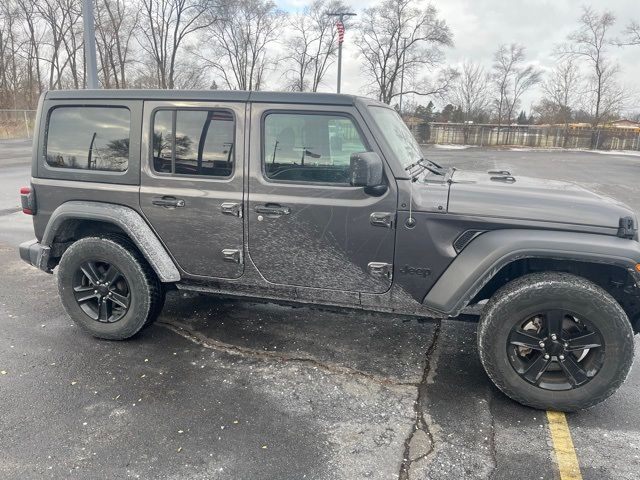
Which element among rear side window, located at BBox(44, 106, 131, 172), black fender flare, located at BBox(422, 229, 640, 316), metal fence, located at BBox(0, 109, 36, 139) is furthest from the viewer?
metal fence, located at BBox(0, 109, 36, 139)

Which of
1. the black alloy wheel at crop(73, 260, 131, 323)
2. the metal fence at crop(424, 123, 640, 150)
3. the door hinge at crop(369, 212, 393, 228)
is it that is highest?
the metal fence at crop(424, 123, 640, 150)

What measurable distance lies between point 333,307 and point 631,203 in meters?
10.5

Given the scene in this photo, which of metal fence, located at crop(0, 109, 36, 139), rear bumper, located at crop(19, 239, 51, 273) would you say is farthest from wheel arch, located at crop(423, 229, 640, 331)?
metal fence, located at crop(0, 109, 36, 139)

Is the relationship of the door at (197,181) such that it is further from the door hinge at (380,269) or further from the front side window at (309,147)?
the door hinge at (380,269)

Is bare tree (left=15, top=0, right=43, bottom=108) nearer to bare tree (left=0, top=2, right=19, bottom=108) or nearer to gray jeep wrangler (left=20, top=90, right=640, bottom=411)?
bare tree (left=0, top=2, right=19, bottom=108)

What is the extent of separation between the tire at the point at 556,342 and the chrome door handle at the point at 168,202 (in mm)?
2331

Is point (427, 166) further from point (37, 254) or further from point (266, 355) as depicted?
point (37, 254)

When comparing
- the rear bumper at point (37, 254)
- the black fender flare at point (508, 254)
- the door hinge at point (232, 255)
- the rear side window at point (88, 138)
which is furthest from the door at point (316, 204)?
the rear bumper at point (37, 254)

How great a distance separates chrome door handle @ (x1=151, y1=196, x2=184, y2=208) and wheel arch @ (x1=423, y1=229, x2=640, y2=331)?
195cm

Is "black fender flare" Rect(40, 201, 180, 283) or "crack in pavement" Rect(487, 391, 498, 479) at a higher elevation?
"black fender flare" Rect(40, 201, 180, 283)

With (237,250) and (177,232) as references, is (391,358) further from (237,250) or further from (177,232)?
(177,232)

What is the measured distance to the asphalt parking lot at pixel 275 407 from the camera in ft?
8.21

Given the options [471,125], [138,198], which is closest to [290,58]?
[471,125]

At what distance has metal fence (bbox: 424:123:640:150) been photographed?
39891 millimetres
